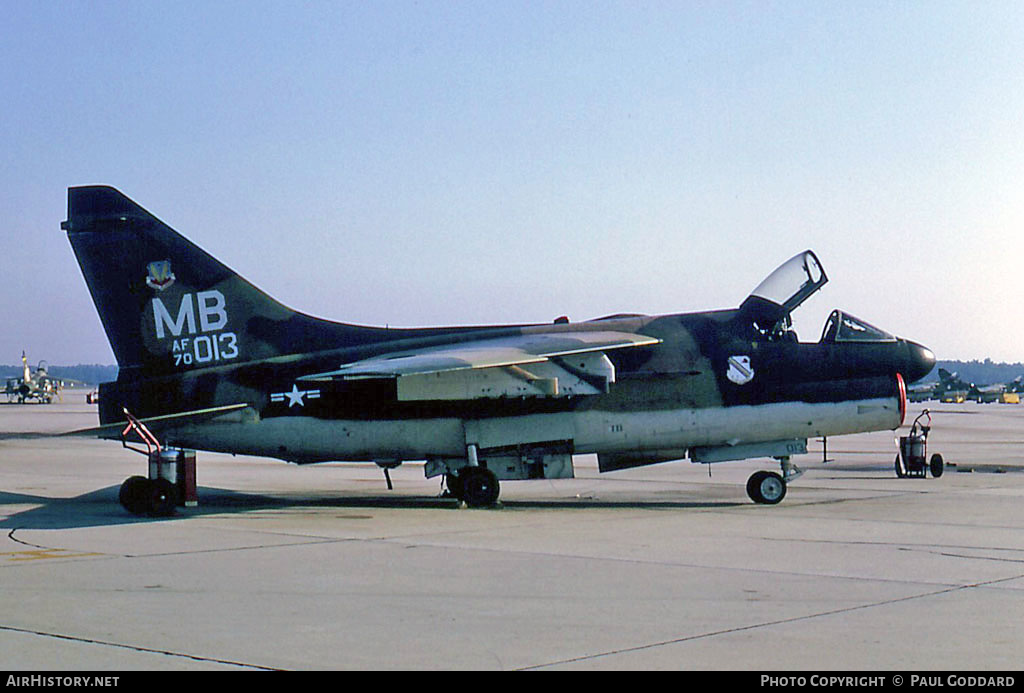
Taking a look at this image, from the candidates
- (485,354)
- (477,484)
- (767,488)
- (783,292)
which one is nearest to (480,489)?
(477,484)

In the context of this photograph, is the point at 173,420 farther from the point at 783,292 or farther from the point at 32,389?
the point at 32,389

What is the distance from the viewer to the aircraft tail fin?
59.5 feet

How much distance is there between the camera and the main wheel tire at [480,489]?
1791 cm

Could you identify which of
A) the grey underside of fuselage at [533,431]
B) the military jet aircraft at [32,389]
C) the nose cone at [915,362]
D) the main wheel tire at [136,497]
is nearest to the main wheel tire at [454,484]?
the grey underside of fuselage at [533,431]

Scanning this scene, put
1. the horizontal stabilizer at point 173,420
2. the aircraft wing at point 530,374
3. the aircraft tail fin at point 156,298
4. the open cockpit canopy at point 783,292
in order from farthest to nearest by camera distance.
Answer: the open cockpit canopy at point 783,292
the aircraft tail fin at point 156,298
the aircraft wing at point 530,374
the horizontal stabilizer at point 173,420

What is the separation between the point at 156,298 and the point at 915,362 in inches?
480

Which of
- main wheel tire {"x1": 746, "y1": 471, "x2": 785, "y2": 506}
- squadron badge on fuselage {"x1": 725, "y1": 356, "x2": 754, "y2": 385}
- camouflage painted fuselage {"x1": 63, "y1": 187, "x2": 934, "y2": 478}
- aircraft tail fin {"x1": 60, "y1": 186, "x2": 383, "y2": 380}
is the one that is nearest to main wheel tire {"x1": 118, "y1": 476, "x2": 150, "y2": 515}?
camouflage painted fuselage {"x1": 63, "y1": 187, "x2": 934, "y2": 478}

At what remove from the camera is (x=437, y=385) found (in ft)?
57.9

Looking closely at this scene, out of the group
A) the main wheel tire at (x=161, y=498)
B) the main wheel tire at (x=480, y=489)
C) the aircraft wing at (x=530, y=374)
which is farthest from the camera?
the main wheel tire at (x=480, y=489)

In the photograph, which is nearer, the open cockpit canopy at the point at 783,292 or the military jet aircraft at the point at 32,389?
the open cockpit canopy at the point at 783,292

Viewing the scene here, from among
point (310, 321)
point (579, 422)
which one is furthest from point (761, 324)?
point (310, 321)

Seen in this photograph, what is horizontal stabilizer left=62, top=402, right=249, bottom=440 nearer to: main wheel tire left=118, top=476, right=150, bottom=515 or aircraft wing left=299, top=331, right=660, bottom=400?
main wheel tire left=118, top=476, right=150, bottom=515

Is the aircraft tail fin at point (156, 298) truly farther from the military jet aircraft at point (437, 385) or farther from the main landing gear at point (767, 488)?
the main landing gear at point (767, 488)

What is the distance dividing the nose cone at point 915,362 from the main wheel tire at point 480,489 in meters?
6.95
